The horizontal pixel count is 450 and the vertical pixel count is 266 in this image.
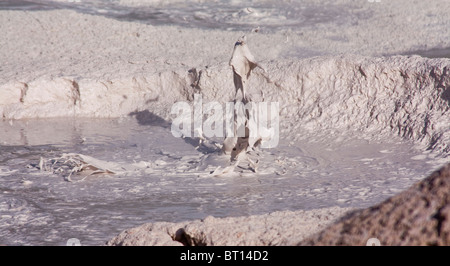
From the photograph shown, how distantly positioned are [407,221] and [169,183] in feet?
8.17

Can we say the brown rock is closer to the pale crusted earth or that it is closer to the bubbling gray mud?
the bubbling gray mud

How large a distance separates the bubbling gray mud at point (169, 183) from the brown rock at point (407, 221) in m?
1.68

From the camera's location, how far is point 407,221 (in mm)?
1388

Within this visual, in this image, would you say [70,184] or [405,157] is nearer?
[70,184]

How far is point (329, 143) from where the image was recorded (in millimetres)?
4500

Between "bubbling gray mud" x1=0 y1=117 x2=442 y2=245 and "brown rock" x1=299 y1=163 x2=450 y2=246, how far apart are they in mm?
1684

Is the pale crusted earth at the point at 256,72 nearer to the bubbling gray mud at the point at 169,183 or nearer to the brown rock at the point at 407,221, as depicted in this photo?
the bubbling gray mud at the point at 169,183

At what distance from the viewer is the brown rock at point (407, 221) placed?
4.39 ft

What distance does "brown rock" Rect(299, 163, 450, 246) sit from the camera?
1.34 m

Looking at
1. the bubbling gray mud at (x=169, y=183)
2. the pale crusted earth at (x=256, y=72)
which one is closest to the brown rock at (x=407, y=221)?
the bubbling gray mud at (x=169, y=183)

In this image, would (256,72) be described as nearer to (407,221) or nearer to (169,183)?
(169,183)
